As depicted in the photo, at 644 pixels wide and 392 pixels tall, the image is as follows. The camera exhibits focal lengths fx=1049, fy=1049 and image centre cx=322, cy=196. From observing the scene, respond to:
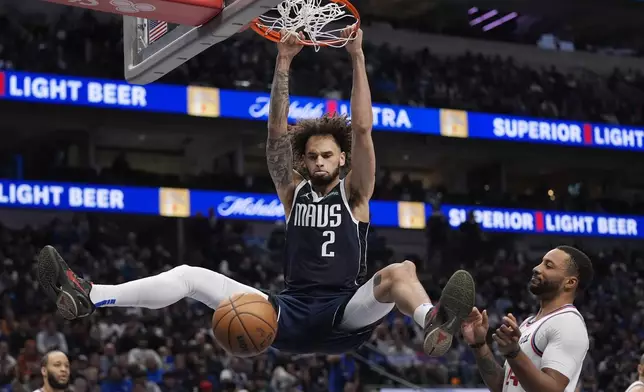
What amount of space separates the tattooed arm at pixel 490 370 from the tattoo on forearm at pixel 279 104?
1.74m

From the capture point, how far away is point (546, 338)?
5.92 metres

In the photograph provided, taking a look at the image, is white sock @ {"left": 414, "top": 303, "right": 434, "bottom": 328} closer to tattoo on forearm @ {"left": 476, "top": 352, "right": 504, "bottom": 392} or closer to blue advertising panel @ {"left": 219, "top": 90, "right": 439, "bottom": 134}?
tattoo on forearm @ {"left": 476, "top": 352, "right": 504, "bottom": 392}

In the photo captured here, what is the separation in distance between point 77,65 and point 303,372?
7.29 m

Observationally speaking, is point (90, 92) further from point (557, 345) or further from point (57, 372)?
point (557, 345)

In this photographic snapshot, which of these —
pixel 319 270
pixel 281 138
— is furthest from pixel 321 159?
pixel 319 270

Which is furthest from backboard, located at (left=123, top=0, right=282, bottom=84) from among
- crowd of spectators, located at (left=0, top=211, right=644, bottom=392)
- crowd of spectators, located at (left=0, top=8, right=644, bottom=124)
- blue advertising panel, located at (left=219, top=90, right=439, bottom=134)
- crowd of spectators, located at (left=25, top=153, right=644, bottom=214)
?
blue advertising panel, located at (left=219, top=90, right=439, bottom=134)

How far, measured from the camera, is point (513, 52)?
25.4 m

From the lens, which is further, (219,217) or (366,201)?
(219,217)

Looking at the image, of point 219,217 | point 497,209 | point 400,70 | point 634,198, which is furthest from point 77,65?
point 634,198

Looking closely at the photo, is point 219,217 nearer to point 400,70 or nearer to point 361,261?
point 400,70

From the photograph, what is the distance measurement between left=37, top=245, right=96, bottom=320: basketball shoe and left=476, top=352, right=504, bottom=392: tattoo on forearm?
7.33 feet

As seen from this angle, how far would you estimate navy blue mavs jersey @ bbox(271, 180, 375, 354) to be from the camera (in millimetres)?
5773

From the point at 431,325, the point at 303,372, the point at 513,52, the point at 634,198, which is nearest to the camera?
the point at 431,325

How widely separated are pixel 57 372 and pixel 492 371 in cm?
360
